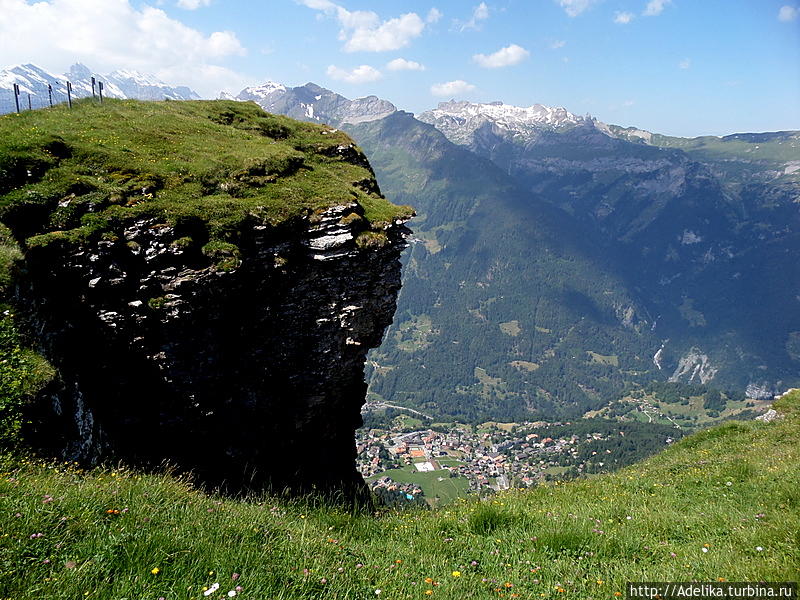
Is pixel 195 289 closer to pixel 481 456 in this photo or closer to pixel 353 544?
pixel 353 544

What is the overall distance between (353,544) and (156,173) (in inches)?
691

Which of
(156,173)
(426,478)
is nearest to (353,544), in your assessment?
(156,173)

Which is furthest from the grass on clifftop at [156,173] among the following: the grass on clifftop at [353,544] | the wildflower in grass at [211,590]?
the wildflower in grass at [211,590]

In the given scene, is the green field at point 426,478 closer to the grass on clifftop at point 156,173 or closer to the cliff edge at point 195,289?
the cliff edge at point 195,289

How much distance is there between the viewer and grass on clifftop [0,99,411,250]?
55.0 ft

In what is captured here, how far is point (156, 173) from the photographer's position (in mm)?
19312

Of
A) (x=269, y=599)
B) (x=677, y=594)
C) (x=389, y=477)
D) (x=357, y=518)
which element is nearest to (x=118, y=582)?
(x=269, y=599)

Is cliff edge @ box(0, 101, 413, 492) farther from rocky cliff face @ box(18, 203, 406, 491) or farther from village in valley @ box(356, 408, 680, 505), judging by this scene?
village in valley @ box(356, 408, 680, 505)

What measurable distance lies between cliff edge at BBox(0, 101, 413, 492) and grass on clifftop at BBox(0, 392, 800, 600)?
5642 millimetres

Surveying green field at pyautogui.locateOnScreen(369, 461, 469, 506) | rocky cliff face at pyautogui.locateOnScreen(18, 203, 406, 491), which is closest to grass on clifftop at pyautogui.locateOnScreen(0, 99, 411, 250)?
rocky cliff face at pyautogui.locateOnScreen(18, 203, 406, 491)

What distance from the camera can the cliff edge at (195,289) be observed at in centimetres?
1583

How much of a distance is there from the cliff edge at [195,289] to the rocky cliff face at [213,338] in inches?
2.2

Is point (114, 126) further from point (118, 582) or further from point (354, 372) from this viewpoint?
point (118, 582)

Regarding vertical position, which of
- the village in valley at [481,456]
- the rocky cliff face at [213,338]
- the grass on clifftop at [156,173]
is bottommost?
the village in valley at [481,456]
